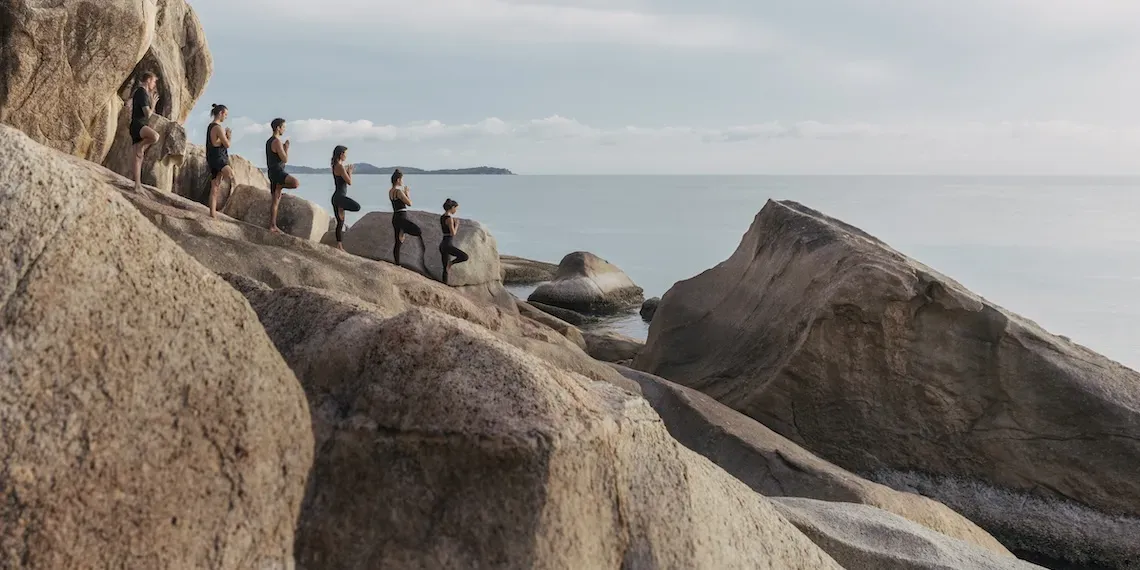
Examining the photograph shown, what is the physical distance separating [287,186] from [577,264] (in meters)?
16.2

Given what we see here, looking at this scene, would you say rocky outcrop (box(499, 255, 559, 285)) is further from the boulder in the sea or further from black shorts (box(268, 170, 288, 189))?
black shorts (box(268, 170, 288, 189))

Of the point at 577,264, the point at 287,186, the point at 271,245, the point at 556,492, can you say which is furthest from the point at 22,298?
the point at 577,264

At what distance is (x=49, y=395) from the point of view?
8.70 ft

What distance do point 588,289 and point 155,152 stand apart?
12.9 m

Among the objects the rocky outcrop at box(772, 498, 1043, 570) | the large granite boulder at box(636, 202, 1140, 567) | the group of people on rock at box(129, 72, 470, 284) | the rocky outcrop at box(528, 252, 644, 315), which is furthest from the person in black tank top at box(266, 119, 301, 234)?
the rocky outcrop at box(528, 252, 644, 315)

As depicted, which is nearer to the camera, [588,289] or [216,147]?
[216,147]

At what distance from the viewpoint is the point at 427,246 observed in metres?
18.4

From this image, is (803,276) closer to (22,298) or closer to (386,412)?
(386,412)

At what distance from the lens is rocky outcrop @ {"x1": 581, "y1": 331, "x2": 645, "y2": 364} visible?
16.9m

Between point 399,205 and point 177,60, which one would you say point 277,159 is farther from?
point 177,60

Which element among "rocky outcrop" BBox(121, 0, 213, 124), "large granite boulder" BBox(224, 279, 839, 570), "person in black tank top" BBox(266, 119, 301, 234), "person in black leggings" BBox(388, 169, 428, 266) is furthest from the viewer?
"rocky outcrop" BBox(121, 0, 213, 124)

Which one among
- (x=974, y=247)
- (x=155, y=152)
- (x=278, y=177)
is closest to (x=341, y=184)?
(x=278, y=177)

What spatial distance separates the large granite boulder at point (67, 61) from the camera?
40.4 ft

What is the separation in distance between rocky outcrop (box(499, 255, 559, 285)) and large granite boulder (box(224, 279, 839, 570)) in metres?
26.7
